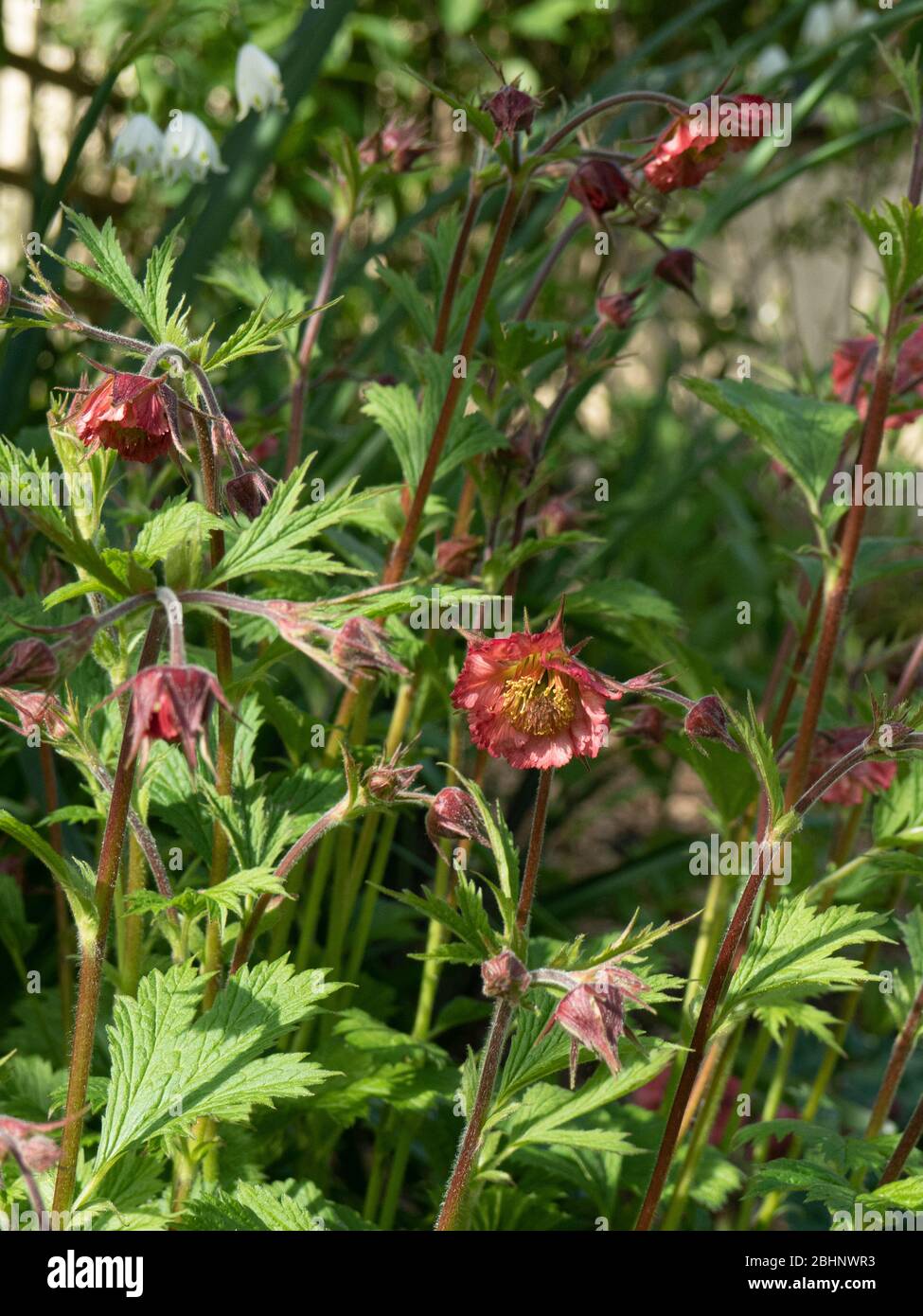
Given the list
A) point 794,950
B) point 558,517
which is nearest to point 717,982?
point 794,950

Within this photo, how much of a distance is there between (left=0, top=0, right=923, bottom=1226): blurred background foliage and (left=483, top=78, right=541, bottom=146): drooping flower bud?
69 millimetres

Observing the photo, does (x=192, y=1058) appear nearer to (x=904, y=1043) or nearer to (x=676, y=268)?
(x=904, y=1043)

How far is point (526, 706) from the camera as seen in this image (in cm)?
91

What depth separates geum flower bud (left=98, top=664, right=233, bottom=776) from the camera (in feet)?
2.03

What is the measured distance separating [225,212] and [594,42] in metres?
2.91

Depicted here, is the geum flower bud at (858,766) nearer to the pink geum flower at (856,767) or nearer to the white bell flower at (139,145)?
the pink geum flower at (856,767)

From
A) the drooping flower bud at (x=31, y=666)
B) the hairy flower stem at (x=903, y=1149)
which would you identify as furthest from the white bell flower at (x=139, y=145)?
the hairy flower stem at (x=903, y=1149)

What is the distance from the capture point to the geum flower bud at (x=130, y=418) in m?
0.77

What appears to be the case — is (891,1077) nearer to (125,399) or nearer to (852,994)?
(852,994)

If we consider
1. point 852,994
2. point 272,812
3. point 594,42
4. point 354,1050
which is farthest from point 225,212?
point 594,42

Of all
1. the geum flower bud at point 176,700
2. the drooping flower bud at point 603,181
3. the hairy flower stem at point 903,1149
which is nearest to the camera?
the geum flower bud at point 176,700

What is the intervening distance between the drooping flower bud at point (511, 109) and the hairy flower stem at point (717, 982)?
496 millimetres

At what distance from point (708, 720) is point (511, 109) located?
0.46m
